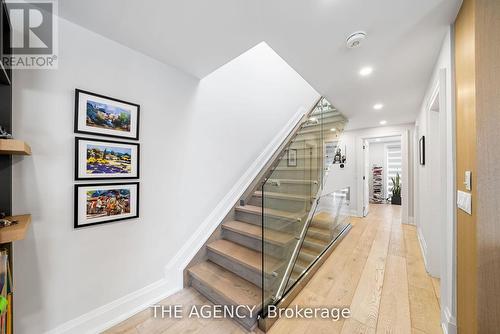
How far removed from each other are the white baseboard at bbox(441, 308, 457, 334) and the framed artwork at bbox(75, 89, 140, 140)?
2890 mm

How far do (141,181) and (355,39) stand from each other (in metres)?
2.23

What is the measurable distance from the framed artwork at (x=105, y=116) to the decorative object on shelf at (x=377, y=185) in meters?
8.61

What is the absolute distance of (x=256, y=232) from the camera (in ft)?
7.46

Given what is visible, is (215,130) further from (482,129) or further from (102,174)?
(482,129)

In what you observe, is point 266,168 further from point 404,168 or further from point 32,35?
point 404,168

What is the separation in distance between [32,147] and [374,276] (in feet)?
11.2

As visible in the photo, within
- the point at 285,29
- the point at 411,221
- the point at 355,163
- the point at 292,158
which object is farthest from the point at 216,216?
the point at 411,221

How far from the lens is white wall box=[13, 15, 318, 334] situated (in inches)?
50.5

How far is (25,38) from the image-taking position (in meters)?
1.28

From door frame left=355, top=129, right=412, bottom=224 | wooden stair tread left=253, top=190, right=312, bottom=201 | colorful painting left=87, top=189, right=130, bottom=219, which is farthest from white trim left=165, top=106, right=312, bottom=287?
door frame left=355, top=129, right=412, bottom=224

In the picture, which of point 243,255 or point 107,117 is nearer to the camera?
point 107,117

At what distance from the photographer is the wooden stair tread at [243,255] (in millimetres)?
1805

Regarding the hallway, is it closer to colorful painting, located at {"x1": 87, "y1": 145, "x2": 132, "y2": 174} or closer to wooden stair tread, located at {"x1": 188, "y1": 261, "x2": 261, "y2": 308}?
wooden stair tread, located at {"x1": 188, "y1": 261, "x2": 261, "y2": 308}

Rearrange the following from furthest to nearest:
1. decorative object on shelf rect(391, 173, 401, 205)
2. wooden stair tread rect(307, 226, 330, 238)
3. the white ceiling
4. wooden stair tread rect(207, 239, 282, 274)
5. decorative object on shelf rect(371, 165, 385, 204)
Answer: decorative object on shelf rect(371, 165, 385, 204)
decorative object on shelf rect(391, 173, 401, 205)
wooden stair tread rect(307, 226, 330, 238)
wooden stair tread rect(207, 239, 282, 274)
the white ceiling
